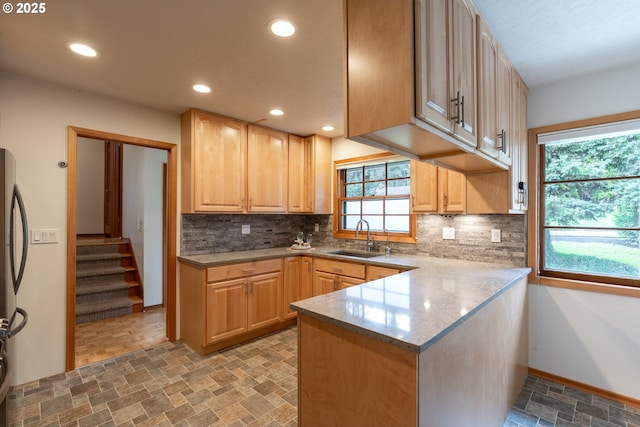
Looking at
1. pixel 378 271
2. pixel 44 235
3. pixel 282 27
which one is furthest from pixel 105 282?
pixel 282 27

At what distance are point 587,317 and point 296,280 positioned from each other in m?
2.62

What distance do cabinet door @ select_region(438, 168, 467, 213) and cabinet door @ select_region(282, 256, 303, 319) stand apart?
173 centimetres

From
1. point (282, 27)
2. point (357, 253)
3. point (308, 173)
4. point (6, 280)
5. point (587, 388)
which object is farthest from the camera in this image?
point (308, 173)

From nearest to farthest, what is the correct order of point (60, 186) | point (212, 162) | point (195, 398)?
1. point (195, 398)
2. point (60, 186)
3. point (212, 162)

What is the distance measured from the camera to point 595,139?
7.62ft

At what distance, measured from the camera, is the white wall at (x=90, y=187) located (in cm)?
538

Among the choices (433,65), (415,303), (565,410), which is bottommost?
(565,410)

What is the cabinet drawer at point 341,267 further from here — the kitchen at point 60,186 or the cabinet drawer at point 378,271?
the kitchen at point 60,186

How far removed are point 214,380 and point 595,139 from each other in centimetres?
354

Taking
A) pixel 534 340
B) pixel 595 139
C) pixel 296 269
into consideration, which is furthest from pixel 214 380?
pixel 595 139

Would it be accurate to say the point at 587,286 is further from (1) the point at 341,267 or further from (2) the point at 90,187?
(2) the point at 90,187

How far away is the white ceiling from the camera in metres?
1.53

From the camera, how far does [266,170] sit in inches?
137

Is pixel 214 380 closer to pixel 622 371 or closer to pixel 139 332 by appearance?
pixel 139 332
